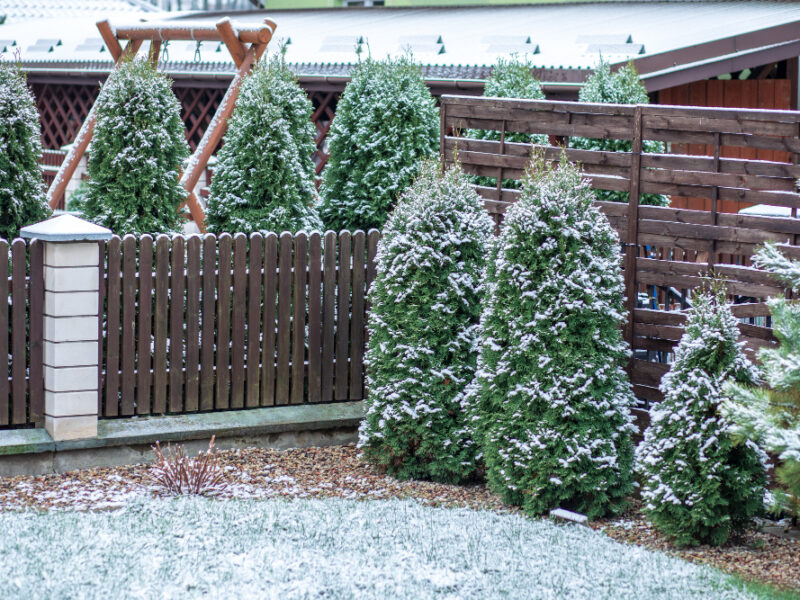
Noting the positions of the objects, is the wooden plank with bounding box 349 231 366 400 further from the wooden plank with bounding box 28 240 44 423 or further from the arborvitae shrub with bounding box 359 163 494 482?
the wooden plank with bounding box 28 240 44 423

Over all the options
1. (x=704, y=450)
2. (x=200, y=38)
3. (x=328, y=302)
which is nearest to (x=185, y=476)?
(x=328, y=302)

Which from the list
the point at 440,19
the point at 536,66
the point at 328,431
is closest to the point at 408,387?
the point at 328,431

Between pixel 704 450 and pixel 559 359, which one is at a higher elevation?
pixel 559 359

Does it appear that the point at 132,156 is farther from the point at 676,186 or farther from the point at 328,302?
the point at 676,186

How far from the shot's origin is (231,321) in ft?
26.6

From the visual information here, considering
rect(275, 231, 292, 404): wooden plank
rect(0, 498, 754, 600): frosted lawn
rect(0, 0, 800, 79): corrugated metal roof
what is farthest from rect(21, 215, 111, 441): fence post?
rect(0, 0, 800, 79): corrugated metal roof

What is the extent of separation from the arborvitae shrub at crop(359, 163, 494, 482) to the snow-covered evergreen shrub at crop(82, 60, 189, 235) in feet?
7.52

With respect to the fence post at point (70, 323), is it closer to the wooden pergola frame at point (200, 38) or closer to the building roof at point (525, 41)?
the wooden pergola frame at point (200, 38)

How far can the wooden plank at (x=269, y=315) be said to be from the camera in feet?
26.5

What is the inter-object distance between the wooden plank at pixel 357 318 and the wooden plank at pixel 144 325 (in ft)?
4.97

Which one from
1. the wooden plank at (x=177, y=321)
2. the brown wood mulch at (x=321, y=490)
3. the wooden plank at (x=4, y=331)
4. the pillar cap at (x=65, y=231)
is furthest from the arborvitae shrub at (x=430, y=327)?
the wooden plank at (x=4, y=331)

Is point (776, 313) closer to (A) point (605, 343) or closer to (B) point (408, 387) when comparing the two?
(A) point (605, 343)

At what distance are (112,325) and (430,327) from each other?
2.21 meters

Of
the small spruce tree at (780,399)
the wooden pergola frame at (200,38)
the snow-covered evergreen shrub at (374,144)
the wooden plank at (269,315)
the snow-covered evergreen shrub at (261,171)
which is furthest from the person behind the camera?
the wooden pergola frame at (200,38)
